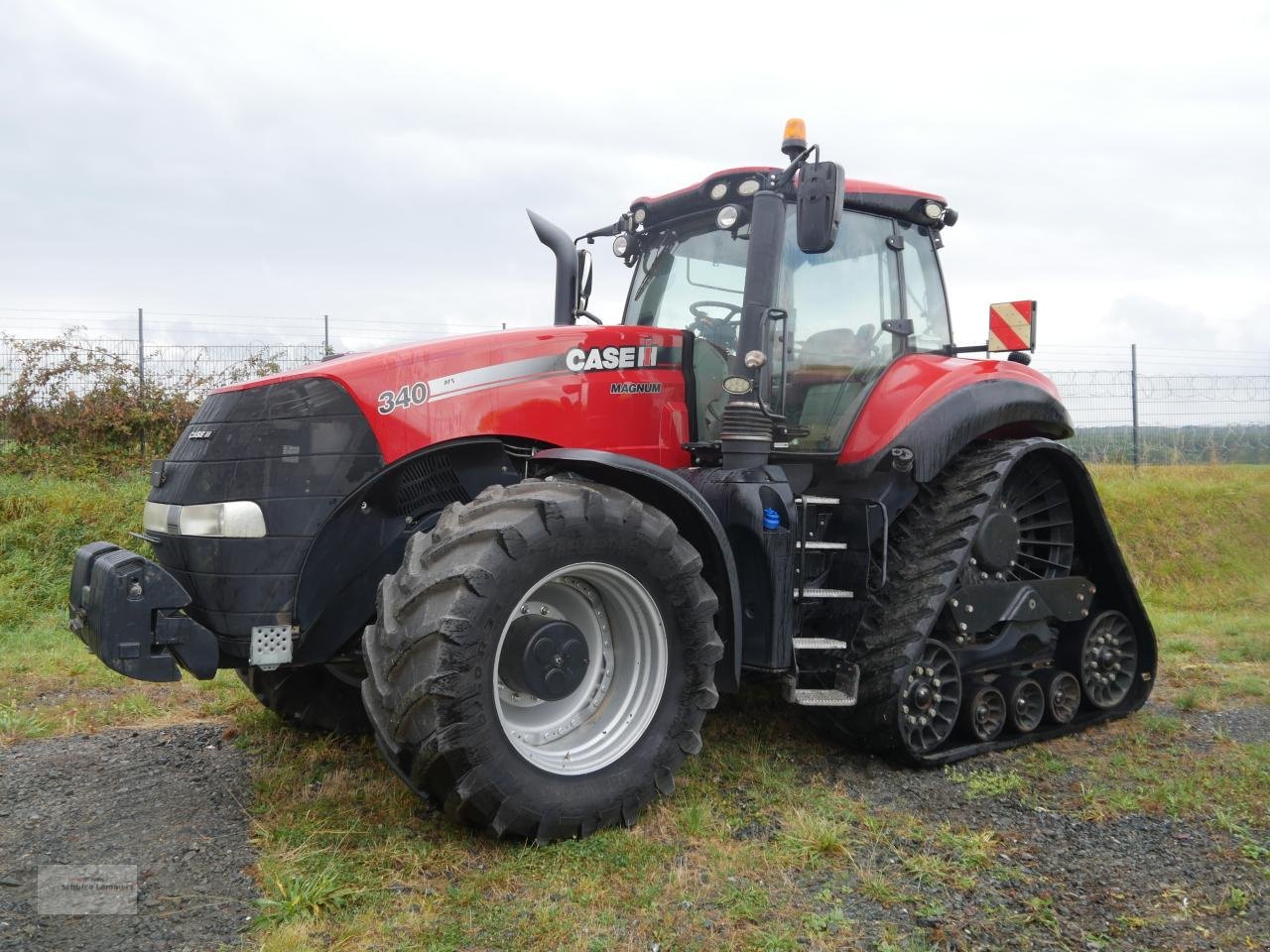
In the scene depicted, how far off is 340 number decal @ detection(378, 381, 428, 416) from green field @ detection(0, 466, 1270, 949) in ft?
4.93

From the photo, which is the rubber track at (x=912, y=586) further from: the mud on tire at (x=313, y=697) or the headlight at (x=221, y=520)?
the headlight at (x=221, y=520)

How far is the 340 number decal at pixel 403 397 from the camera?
394cm

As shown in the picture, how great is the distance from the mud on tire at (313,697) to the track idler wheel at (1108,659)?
149 inches

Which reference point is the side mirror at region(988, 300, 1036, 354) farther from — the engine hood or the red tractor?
the engine hood

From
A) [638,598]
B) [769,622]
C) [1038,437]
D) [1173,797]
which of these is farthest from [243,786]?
[1038,437]

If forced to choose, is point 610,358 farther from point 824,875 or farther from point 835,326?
point 824,875

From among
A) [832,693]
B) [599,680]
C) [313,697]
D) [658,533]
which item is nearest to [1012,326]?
[832,693]

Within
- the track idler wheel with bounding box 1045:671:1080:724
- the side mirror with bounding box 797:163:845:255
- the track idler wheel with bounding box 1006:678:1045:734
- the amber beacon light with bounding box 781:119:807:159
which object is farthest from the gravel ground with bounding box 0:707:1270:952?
the amber beacon light with bounding box 781:119:807:159

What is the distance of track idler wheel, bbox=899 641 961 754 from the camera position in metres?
4.77

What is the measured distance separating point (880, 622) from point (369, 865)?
2.52 metres

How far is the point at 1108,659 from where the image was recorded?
229 inches

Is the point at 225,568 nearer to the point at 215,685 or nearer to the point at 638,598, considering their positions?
the point at 638,598

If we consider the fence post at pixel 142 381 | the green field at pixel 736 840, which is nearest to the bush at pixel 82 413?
the fence post at pixel 142 381

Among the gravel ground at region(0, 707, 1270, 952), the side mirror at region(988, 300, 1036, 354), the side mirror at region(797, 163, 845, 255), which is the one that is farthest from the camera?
the side mirror at region(988, 300, 1036, 354)
